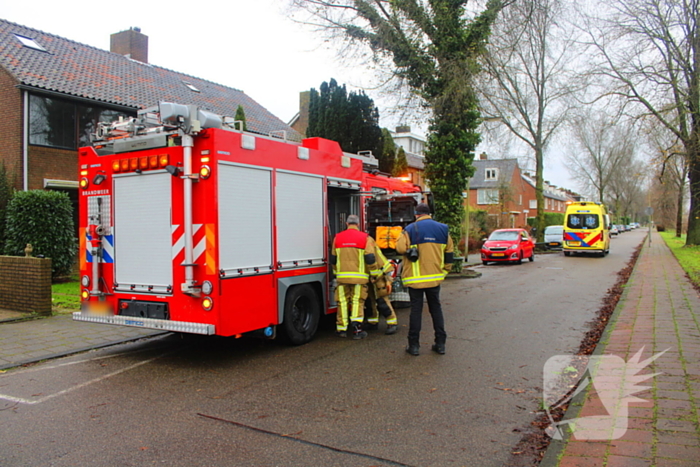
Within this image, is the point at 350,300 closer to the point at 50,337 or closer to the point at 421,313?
the point at 421,313

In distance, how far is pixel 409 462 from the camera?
3592mm

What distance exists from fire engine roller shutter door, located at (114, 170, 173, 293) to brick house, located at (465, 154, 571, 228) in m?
30.8

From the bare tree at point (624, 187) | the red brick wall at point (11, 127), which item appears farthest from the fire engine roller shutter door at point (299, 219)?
the bare tree at point (624, 187)

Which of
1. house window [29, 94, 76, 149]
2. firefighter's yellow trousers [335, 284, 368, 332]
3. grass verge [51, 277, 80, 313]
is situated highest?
house window [29, 94, 76, 149]

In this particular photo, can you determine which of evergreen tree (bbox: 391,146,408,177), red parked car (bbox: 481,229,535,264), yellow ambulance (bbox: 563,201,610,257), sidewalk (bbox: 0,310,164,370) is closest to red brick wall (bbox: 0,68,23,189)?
sidewalk (bbox: 0,310,164,370)

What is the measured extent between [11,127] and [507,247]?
1842 centimetres

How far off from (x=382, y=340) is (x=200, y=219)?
10.6 feet

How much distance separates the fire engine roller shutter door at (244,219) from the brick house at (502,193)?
→ 30.1 m

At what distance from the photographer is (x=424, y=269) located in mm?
6637

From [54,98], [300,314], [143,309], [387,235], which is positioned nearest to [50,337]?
[143,309]

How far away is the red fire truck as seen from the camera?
5.71 m

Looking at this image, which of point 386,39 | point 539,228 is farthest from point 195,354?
point 539,228

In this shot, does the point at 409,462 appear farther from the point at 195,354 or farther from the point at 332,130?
the point at 332,130

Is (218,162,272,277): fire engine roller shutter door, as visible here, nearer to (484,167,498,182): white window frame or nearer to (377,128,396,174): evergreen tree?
(377,128,396,174): evergreen tree
